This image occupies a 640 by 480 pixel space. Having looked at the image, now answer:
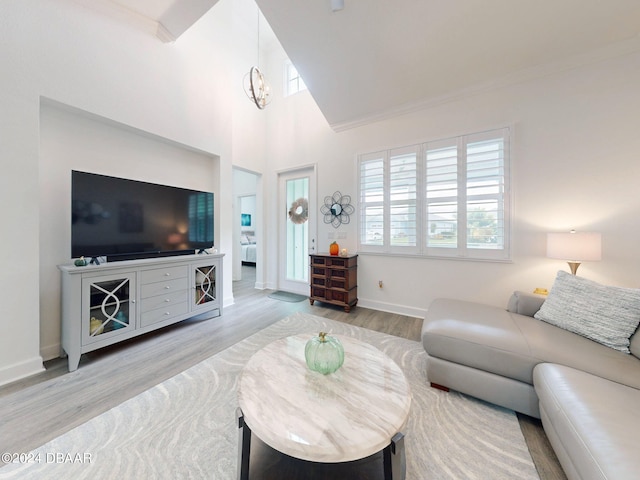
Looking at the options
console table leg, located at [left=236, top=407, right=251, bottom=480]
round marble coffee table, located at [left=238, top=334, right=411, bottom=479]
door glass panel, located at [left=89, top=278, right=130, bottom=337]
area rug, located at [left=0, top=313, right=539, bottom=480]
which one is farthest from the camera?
door glass panel, located at [left=89, top=278, right=130, bottom=337]

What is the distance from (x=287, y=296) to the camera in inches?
160

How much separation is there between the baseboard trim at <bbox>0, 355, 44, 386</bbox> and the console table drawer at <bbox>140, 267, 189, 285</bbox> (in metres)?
0.91

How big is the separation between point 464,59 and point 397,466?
353 cm

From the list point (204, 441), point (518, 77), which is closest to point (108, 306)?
point (204, 441)

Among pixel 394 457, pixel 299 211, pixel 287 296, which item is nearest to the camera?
pixel 394 457

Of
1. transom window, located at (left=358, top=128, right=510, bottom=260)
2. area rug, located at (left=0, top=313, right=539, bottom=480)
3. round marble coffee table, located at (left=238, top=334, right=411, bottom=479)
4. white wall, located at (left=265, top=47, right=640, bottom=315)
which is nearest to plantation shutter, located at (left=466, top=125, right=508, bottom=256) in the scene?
transom window, located at (left=358, top=128, right=510, bottom=260)

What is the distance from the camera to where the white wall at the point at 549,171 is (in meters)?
2.17

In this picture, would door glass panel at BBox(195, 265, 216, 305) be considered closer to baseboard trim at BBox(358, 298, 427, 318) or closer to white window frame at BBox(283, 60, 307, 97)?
baseboard trim at BBox(358, 298, 427, 318)

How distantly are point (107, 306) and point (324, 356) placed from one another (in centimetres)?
222

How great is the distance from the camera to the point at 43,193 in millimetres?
2135

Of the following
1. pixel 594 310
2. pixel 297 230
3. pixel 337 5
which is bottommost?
pixel 594 310

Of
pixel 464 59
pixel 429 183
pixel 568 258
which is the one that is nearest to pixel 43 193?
pixel 429 183

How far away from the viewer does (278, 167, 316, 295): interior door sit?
413cm

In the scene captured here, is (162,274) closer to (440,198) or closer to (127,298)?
(127,298)
